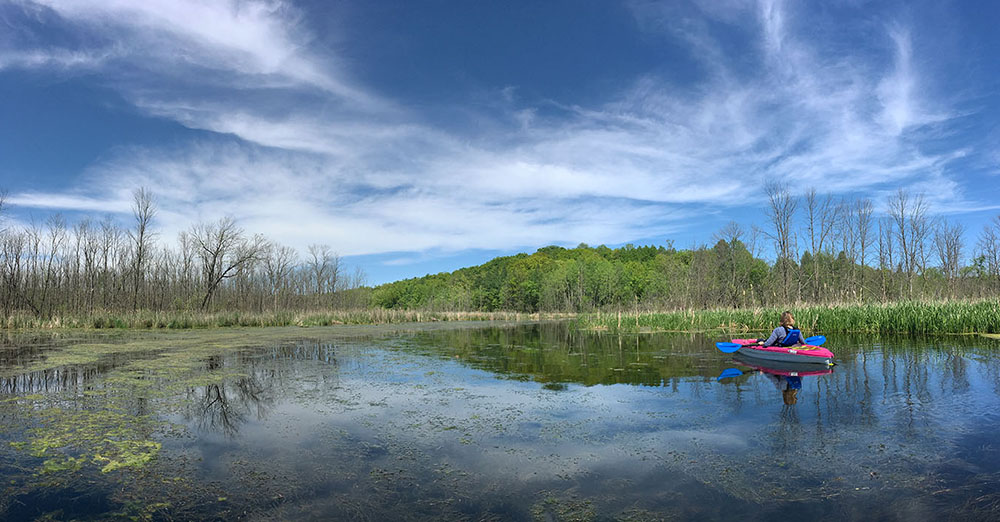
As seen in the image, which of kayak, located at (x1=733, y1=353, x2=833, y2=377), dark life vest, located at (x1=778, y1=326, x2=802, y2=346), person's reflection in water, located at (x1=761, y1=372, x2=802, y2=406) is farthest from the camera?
dark life vest, located at (x1=778, y1=326, x2=802, y2=346)

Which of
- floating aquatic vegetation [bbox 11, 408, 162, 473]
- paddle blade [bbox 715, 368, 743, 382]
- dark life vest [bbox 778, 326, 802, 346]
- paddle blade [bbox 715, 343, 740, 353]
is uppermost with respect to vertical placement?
dark life vest [bbox 778, 326, 802, 346]

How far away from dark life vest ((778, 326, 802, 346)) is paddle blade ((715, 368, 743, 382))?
1.47m

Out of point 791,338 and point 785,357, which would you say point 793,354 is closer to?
point 785,357

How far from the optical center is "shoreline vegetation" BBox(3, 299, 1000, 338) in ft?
52.6

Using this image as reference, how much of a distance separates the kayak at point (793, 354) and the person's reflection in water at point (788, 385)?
838 mm

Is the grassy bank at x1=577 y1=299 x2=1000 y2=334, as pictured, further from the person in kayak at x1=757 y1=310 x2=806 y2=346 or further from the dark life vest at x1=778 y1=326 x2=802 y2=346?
the dark life vest at x1=778 y1=326 x2=802 y2=346

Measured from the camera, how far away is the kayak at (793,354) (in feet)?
31.9

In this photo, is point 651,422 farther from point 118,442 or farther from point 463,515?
point 118,442

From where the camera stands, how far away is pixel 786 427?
18.3 feet

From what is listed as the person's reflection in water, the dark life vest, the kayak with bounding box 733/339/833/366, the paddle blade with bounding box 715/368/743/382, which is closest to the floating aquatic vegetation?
the person's reflection in water

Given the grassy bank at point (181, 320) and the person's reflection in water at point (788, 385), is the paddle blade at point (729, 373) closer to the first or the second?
the person's reflection in water at point (788, 385)

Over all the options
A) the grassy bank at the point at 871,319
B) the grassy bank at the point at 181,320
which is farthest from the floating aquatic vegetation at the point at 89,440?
the grassy bank at the point at 181,320

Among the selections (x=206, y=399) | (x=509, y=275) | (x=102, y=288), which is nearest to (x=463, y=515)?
(x=206, y=399)

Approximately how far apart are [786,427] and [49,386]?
37.6 ft
